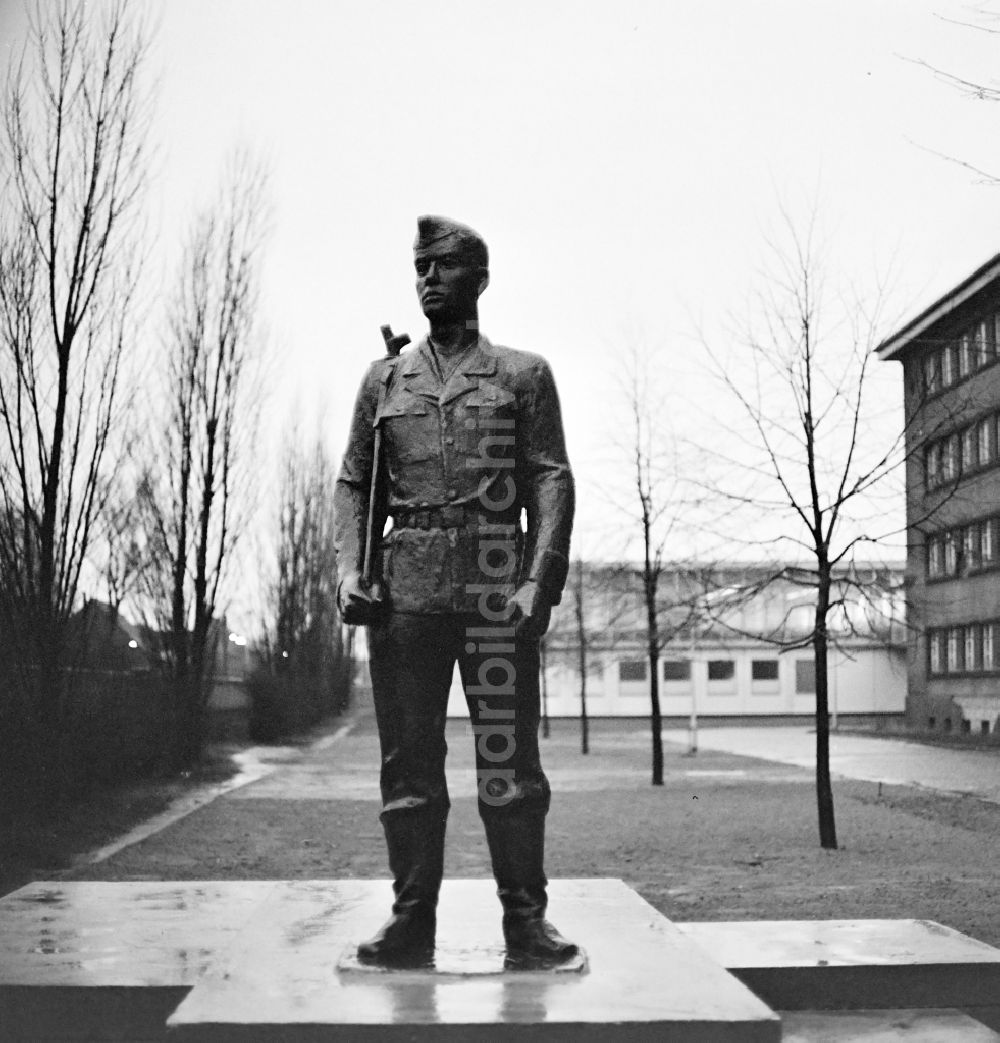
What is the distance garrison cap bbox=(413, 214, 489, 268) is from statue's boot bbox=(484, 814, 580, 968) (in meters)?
2.03

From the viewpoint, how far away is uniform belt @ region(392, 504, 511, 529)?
4973 millimetres

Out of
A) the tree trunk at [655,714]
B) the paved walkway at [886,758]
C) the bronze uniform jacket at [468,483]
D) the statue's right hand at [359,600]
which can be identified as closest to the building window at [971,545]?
the paved walkway at [886,758]

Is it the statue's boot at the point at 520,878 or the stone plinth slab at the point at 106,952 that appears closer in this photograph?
the statue's boot at the point at 520,878

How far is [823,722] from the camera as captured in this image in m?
12.8

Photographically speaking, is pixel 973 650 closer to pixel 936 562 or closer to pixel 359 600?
pixel 936 562

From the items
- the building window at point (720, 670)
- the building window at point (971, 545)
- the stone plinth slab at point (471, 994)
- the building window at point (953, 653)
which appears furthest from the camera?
the building window at point (720, 670)

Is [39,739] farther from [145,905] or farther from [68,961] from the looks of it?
[68,961]

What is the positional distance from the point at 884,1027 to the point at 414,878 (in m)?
1.95

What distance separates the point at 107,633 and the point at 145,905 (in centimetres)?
1219

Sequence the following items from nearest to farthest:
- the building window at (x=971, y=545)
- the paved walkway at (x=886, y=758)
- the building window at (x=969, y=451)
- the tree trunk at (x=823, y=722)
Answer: the tree trunk at (x=823, y=722) → the paved walkway at (x=886, y=758) → the building window at (x=969, y=451) → the building window at (x=971, y=545)

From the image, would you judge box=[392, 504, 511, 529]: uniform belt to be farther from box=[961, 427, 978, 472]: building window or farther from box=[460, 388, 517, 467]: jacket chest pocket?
box=[961, 427, 978, 472]: building window

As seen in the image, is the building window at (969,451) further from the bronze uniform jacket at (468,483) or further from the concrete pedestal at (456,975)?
the bronze uniform jacket at (468,483)

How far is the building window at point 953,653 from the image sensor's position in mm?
36219

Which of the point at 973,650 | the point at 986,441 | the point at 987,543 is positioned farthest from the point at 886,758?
the point at 973,650
